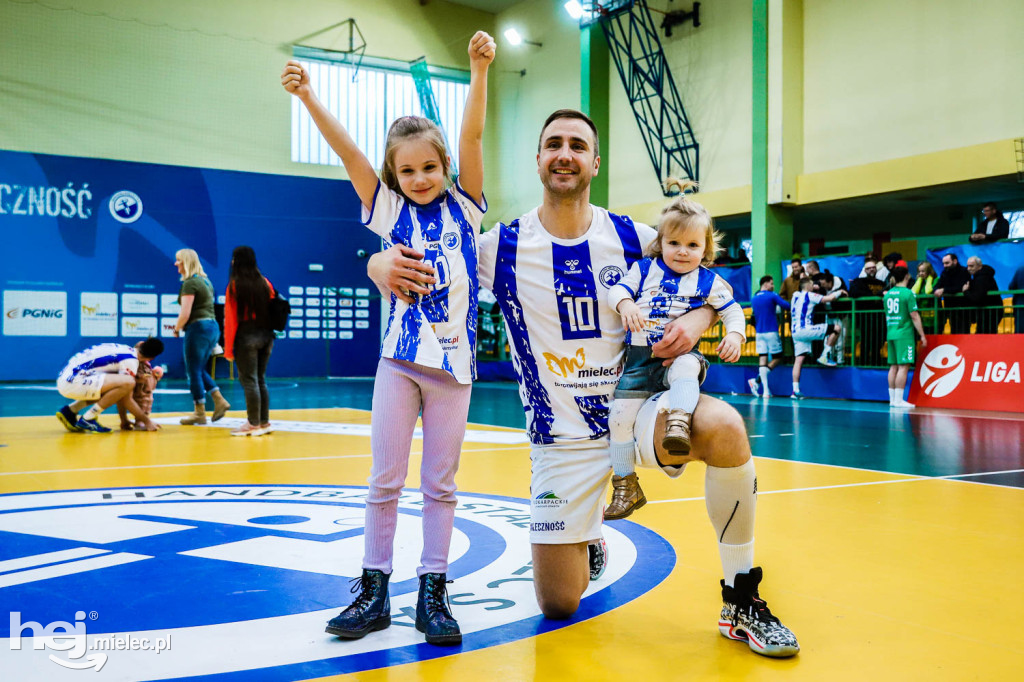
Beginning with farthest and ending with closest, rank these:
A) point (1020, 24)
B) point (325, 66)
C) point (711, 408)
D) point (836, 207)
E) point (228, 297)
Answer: point (325, 66)
point (836, 207)
point (1020, 24)
point (228, 297)
point (711, 408)

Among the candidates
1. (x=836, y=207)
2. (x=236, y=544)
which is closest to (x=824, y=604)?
(x=236, y=544)

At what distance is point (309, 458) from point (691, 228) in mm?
4037

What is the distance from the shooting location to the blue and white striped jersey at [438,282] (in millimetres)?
2445

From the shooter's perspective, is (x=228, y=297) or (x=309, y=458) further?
(x=228, y=297)

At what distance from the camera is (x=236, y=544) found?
3.22m

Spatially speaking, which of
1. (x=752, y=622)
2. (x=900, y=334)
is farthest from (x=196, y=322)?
(x=900, y=334)

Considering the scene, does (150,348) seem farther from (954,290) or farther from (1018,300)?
(1018,300)

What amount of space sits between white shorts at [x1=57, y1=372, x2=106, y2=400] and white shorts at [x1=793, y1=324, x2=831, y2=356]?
32.5ft

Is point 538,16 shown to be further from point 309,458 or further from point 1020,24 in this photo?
point 309,458

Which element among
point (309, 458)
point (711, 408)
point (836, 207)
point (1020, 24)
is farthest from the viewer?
point (836, 207)

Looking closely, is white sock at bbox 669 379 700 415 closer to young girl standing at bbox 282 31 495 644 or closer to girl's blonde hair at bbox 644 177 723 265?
girl's blonde hair at bbox 644 177 723 265

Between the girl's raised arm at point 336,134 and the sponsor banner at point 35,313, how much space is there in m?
17.8

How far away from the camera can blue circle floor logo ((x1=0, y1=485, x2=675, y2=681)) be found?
6.81 feet

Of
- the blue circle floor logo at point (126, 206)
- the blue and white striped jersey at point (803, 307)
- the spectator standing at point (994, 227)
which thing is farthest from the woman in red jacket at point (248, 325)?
the blue circle floor logo at point (126, 206)
